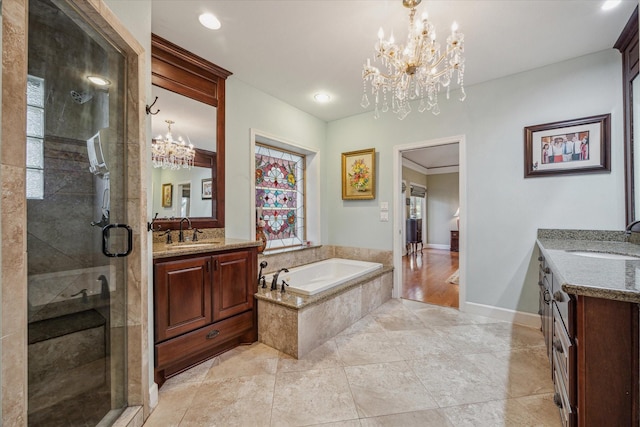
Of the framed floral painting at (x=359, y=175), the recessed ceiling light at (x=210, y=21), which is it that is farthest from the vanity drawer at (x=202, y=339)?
the recessed ceiling light at (x=210, y=21)

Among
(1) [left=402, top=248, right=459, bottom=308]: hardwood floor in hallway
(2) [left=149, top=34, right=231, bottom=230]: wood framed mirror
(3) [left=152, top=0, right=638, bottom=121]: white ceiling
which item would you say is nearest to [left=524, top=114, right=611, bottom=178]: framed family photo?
(3) [left=152, top=0, right=638, bottom=121]: white ceiling

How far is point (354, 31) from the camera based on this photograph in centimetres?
208

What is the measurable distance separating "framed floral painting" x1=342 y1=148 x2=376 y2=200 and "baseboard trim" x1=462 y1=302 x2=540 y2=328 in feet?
5.90

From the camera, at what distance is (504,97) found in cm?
276

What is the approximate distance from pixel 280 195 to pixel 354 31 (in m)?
2.22

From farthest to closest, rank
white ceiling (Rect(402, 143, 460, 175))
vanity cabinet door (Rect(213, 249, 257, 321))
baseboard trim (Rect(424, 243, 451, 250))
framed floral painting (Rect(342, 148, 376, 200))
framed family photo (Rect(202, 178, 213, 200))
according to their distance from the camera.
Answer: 1. baseboard trim (Rect(424, 243, 451, 250))
2. white ceiling (Rect(402, 143, 460, 175))
3. framed floral painting (Rect(342, 148, 376, 200))
4. framed family photo (Rect(202, 178, 213, 200))
5. vanity cabinet door (Rect(213, 249, 257, 321))

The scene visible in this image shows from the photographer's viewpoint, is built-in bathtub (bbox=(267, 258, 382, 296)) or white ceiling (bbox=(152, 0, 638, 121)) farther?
built-in bathtub (bbox=(267, 258, 382, 296))

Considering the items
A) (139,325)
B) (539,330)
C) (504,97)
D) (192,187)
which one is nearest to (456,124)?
(504,97)

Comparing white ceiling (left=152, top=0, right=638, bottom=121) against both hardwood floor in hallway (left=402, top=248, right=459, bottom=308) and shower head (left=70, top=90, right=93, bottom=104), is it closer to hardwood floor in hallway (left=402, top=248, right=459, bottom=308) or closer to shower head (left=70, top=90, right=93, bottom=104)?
shower head (left=70, top=90, right=93, bottom=104)

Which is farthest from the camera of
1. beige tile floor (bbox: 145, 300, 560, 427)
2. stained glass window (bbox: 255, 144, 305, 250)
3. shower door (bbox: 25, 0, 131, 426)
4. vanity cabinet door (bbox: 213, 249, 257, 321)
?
stained glass window (bbox: 255, 144, 305, 250)

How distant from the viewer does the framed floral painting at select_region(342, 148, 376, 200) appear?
144 inches

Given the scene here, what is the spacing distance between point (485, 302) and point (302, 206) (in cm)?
269

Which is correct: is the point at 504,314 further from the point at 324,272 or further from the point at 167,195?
the point at 167,195

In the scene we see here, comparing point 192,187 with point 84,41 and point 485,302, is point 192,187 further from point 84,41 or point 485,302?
point 485,302
